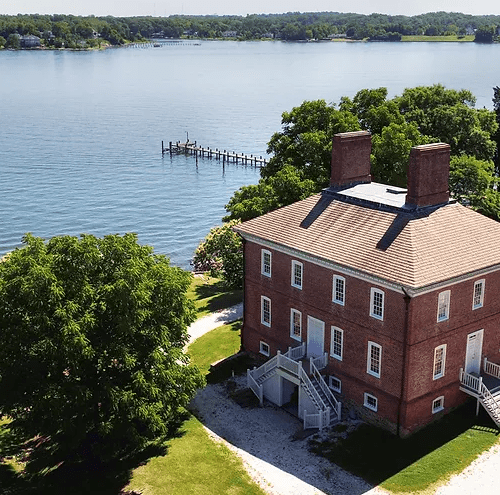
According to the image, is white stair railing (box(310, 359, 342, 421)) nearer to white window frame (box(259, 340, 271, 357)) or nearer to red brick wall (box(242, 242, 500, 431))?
red brick wall (box(242, 242, 500, 431))

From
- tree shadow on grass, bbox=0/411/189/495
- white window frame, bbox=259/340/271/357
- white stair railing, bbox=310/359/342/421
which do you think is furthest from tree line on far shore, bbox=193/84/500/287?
tree shadow on grass, bbox=0/411/189/495

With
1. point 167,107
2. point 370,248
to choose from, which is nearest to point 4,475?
point 370,248

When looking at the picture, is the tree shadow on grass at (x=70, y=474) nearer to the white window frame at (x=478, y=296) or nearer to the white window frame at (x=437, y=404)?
the white window frame at (x=437, y=404)

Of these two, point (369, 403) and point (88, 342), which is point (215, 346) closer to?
point (369, 403)

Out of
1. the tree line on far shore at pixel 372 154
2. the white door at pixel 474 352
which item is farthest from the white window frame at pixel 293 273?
the tree line on far shore at pixel 372 154

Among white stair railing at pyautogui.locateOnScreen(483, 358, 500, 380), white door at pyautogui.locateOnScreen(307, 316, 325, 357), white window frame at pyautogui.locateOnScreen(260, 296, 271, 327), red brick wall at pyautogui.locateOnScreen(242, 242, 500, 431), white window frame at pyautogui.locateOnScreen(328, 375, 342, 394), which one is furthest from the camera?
white window frame at pyautogui.locateOnScreen(260, 296, 271, 327)

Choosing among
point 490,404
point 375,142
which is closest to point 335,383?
point 490,404
